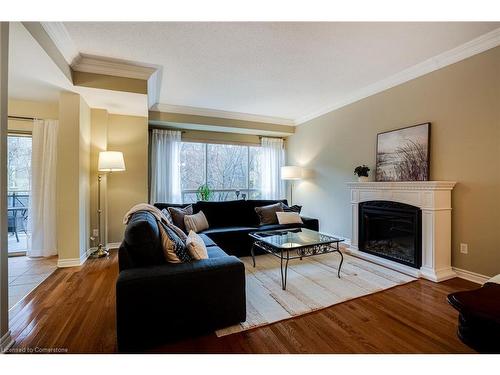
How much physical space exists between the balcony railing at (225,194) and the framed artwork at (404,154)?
2.93m

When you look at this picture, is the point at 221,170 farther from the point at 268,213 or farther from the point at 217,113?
the point at 268,213

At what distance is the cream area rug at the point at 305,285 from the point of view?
6.47 feet

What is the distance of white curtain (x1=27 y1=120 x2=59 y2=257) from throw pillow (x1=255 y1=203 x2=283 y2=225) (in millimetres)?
3302

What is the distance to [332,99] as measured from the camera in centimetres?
424

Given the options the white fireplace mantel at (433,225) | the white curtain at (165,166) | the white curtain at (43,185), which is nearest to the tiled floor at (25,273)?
the white curtain at (43,185)

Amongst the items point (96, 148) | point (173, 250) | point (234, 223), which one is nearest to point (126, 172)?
point (96, 148)

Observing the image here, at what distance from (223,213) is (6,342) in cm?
284

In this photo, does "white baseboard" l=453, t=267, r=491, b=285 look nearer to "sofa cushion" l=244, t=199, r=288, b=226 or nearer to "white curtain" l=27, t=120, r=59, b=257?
"sofa cushion" l=244, t=199, r=288, b=226

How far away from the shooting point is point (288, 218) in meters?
4.04

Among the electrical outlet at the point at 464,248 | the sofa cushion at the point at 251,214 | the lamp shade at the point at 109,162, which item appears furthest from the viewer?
the sofa cushion at the point at 251,214

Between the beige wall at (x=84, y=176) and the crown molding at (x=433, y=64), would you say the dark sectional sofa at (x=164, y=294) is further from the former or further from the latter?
the crown molding at (x=433, y=64)

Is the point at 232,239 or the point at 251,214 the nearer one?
the point at 232,239

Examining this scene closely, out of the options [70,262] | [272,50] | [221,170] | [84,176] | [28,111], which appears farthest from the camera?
[221,170]

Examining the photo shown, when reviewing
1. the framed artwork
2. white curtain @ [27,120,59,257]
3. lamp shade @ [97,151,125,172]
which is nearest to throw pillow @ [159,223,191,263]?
lamp shade @ [97,151,125,172]
